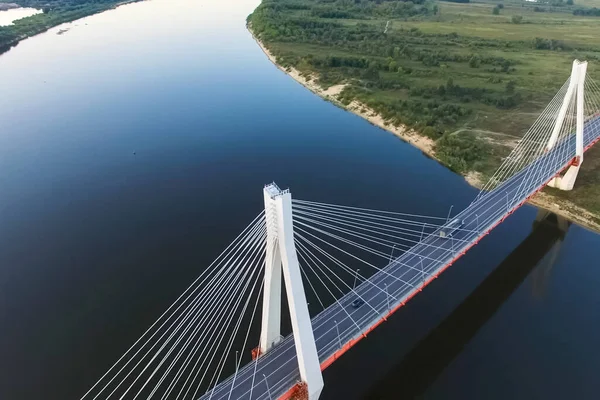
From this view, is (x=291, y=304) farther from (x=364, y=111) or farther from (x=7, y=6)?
(x=7, y=6)

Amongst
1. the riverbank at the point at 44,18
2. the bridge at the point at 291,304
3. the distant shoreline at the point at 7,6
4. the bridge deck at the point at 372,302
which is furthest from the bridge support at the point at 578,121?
the distant shoreline at the point at 7,6

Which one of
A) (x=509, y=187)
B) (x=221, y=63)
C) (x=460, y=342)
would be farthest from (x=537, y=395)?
(x=221, y=63)

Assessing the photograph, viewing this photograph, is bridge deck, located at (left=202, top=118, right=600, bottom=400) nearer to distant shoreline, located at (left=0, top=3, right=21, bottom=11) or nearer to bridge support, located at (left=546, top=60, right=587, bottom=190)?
bridge support, located at (left=546, top=60, right=587, bottom=190)

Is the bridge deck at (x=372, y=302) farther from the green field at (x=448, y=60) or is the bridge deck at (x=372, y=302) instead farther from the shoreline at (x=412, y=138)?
the green field at (x=448, y=60)

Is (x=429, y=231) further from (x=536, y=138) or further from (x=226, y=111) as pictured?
(x=226, y=111)

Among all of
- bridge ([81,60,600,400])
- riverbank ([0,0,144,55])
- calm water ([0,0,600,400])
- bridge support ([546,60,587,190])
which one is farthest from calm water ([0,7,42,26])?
bridge support ([546,60,587,190])
